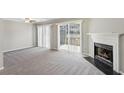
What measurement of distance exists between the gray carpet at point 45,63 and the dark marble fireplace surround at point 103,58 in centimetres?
22

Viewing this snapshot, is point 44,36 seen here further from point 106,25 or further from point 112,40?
point 112,40

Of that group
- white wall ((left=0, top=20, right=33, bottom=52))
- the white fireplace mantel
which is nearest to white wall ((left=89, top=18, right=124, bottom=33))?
the white fireplace mantel

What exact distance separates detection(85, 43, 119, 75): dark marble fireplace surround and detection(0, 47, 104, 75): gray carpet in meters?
0.22

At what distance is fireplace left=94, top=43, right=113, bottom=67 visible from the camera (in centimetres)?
319

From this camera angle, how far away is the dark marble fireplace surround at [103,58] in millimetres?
3107

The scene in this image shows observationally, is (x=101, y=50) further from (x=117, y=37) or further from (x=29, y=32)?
(x=29, y=32)

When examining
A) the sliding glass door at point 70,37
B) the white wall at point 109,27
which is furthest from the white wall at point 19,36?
the white wall at point 109,27

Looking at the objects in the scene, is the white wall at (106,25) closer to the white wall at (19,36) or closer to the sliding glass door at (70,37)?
the sliding glass door at (70,37)

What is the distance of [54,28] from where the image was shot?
3148mm

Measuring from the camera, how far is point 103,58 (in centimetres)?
339

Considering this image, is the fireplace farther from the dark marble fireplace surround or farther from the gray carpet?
the gray carpet
